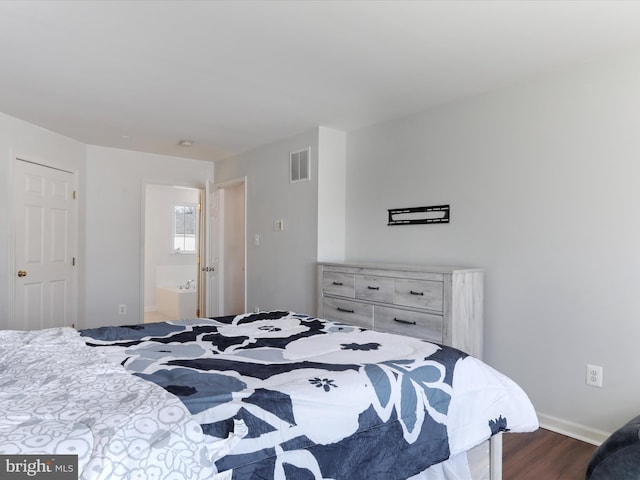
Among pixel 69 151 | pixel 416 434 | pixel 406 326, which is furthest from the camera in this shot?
pixel 69 151

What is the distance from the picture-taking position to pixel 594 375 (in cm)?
271

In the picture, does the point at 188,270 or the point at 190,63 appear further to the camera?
the point at 188,270

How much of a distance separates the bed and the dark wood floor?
2.42 ft

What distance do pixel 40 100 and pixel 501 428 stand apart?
3.99 m

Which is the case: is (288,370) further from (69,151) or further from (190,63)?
(69,151)

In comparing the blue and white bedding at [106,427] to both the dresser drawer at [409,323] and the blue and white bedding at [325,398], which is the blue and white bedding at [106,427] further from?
the dresser drawer at [409,323]

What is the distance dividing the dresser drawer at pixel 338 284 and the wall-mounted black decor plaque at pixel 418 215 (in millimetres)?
697

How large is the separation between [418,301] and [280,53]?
6.28 ft

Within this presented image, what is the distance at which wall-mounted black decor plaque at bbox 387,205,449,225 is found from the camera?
140 inches

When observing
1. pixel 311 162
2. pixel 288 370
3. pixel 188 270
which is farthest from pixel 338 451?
pixel 188 270

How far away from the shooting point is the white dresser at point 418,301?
2947 mm

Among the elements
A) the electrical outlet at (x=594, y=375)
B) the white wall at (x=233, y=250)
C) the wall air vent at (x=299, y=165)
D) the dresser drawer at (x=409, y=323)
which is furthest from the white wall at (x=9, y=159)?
the electrical outlet at (x=594, y=375)

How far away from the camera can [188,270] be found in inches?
307

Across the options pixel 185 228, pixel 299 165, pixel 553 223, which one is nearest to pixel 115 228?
pixel 185 228
